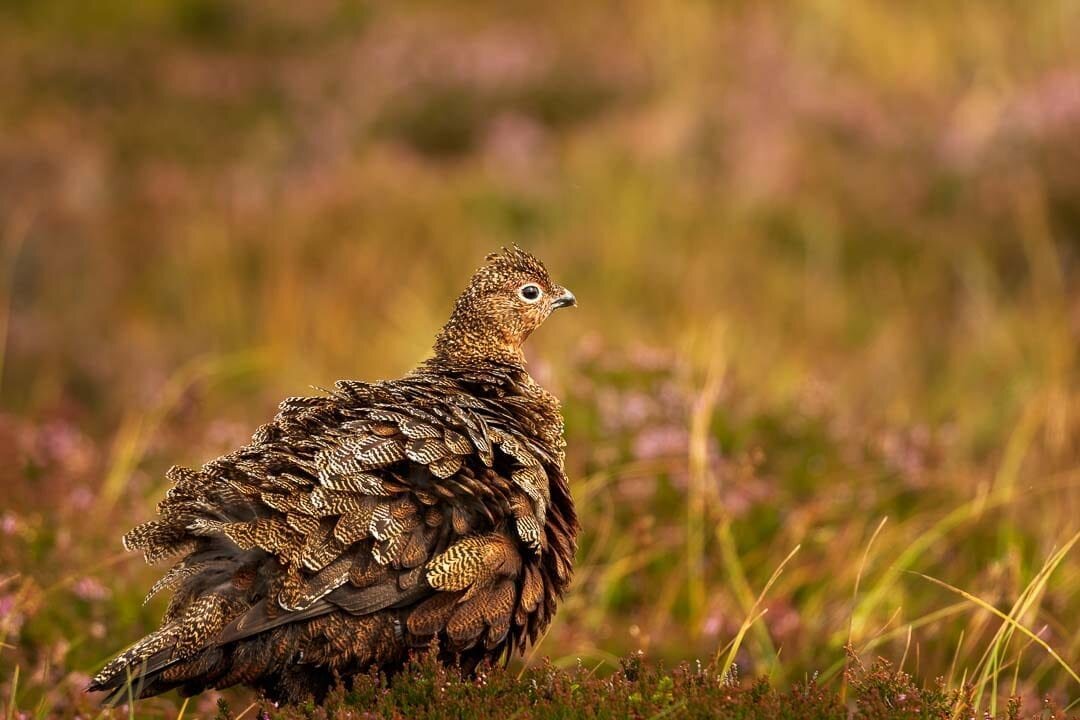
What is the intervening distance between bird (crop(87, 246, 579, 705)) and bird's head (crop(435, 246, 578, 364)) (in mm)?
389

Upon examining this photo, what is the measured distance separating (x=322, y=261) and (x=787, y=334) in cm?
306

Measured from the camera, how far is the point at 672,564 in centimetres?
521

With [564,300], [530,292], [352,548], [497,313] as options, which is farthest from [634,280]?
[352,548]

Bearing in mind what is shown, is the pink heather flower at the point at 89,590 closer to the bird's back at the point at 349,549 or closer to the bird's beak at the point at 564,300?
the bird's back at the point at 349,549

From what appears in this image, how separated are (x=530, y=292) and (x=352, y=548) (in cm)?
109

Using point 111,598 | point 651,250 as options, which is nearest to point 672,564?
point 111,598

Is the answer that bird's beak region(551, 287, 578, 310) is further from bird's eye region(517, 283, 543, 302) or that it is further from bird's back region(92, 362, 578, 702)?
bird's back region(92, 362, 578, 702)

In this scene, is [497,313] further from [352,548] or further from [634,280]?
[634,280]

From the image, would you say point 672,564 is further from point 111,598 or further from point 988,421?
point 988,421

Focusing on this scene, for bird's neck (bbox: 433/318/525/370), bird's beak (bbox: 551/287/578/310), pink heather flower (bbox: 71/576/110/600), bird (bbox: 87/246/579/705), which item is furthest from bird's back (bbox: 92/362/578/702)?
pink heather flower (bbox: 71/576/110/600)

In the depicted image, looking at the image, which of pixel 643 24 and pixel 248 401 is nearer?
pixel 248 401

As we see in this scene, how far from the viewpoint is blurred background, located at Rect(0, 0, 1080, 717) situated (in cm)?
483

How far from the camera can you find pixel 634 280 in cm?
877

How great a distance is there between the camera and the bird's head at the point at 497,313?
3.68 metres
